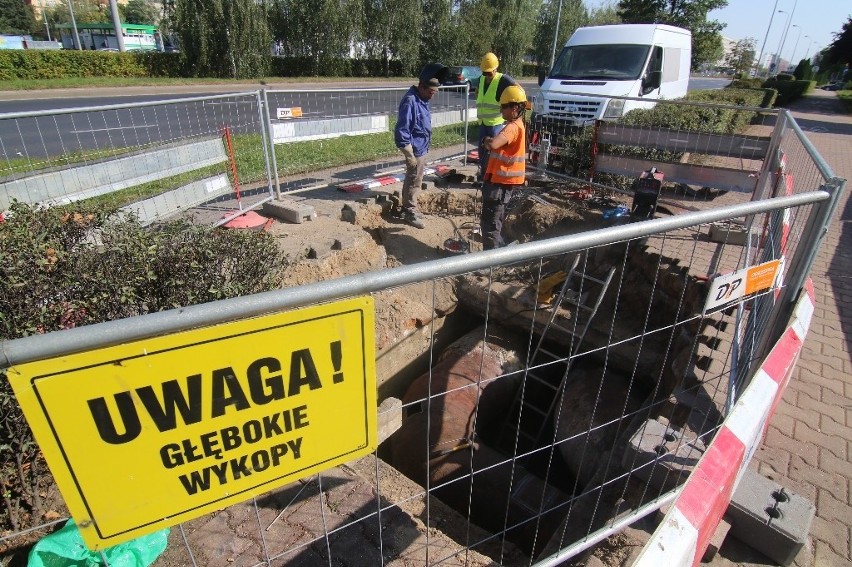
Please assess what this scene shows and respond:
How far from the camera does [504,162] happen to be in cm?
600

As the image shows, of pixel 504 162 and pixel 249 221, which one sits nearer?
pixel 504 162

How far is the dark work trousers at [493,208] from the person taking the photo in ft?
20.5

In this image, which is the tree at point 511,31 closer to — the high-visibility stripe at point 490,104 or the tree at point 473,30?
the tree at point 473,30

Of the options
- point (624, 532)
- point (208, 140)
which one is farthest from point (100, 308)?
point (208, 140)

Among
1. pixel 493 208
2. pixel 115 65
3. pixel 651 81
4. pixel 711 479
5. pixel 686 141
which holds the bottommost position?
pixel 493 208

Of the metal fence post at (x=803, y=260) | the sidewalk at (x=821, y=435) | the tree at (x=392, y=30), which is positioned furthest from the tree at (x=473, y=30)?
the metal fence post at (x=803, y=260)

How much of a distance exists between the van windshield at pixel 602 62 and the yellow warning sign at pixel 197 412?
11.1 metres

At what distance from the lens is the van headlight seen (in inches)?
378

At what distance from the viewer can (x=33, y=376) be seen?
1045 mm

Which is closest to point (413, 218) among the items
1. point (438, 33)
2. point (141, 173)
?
point (141, 173)

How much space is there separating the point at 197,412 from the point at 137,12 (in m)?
91.1

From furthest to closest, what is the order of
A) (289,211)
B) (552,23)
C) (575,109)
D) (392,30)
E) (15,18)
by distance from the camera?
(15,18), (552,23), (392,30), (575,109), (289,211)

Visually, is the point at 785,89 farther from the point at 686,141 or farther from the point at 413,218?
the point at 413,218

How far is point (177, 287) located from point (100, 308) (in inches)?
18.8
